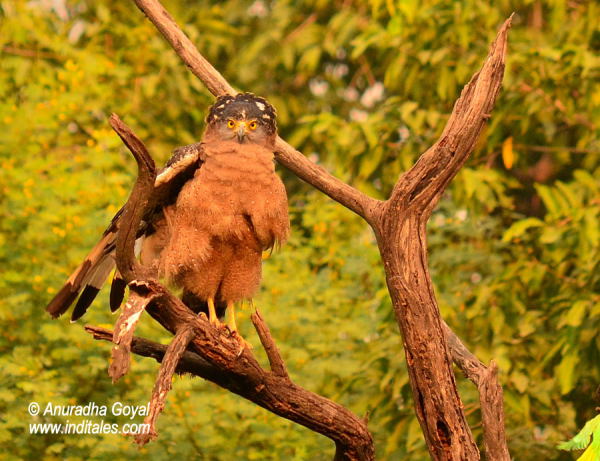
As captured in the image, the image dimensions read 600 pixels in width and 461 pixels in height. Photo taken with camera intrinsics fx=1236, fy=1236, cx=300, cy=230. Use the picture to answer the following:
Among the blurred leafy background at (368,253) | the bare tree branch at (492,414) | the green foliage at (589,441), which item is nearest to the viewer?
the green foliage at (589,441)

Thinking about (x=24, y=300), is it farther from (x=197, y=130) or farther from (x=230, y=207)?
(x=197, y=130)

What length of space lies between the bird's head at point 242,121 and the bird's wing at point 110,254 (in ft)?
0.38

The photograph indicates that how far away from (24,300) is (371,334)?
6.69 feet

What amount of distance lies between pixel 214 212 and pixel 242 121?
1.31 feet

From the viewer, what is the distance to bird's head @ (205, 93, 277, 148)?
5133 mm

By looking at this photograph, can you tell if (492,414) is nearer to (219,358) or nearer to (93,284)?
(219,358)

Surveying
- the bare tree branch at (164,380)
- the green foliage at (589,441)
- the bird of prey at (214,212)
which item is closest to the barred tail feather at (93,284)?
the bird of prey at (214,212)

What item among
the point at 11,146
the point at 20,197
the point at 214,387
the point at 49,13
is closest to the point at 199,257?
the point at 214,387

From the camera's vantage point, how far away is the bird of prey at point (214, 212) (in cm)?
507

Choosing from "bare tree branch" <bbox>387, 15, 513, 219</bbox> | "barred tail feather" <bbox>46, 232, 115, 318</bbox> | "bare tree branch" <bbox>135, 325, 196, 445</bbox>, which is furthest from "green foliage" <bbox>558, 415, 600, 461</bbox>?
"barred tail feather" <bbox>46, 232, 115, 318</bbox>

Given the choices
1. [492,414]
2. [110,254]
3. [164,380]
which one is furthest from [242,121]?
[492,414]

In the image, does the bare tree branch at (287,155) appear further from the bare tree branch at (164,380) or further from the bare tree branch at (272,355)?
the bare tree branch at (164,380)

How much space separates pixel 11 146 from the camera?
7.38m

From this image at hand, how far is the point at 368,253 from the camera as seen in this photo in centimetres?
753
